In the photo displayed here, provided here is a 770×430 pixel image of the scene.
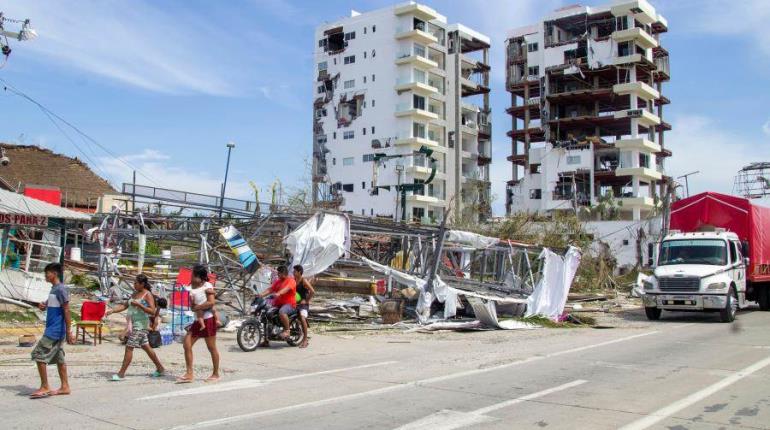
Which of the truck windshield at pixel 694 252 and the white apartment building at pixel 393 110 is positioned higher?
the white apartment building at pixel 393 110

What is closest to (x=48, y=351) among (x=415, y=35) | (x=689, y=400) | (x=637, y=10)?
(x=689, y=400)

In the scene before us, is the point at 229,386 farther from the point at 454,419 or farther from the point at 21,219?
the point at 21,219

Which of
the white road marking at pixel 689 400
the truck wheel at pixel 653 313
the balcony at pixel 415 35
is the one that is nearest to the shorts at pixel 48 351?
the white road marking at pixel 689 400

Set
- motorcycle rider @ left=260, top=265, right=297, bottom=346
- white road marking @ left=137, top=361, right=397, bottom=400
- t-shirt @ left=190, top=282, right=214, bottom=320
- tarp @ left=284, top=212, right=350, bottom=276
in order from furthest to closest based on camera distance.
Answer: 1. tarp @ left=284, top=212, right=350, bottom=276
2. motorcycle rider @ left=260, top=265, right=297, bottom=346
3. t-shirt @ left=190, top=282, right=214, bottom=320
4. white road marking @ left=137, top=361, right=397, bottom=400

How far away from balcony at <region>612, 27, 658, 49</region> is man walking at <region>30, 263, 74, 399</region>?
73.8 m

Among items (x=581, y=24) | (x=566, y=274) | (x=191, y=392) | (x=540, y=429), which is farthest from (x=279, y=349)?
(x=581, y=24)

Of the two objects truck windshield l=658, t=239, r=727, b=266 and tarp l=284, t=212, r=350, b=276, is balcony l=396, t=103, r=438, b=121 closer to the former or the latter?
truck windshield l=658, t=239, r=727, b=266

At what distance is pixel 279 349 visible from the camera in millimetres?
13180

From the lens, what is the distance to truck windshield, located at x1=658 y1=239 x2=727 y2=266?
794 inches

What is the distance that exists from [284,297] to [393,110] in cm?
6539

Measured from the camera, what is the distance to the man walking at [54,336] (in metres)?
8.08

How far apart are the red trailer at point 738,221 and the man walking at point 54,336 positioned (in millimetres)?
20125

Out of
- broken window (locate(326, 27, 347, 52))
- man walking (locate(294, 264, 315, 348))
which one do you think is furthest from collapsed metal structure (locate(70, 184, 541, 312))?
broken window (locate(326, 27, 347, 52))

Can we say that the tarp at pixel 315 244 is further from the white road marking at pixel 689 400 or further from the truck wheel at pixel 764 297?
the truck wheel at pixel 764 297
